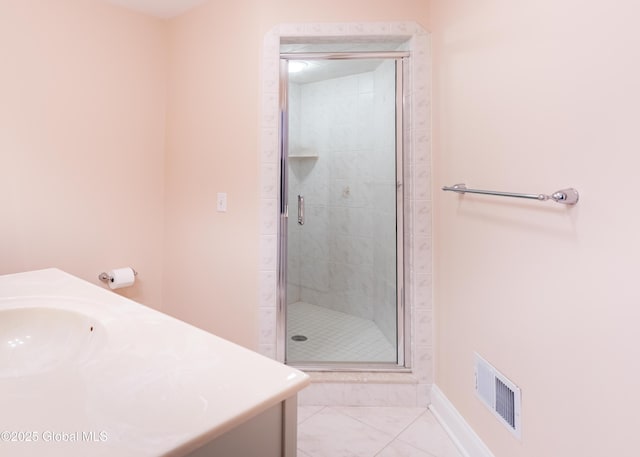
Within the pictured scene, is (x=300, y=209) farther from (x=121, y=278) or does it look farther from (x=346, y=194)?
(x=121, y=278)

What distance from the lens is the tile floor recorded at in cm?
164

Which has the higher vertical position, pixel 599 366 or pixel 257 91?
pixel 257 91

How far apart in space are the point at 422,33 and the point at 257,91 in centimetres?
96

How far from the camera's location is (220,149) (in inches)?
87.3

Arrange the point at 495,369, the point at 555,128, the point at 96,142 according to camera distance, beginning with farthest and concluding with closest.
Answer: the point at 96,142
the point at 495,369
the point at 555,128

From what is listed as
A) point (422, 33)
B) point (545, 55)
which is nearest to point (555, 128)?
point (545, 55)

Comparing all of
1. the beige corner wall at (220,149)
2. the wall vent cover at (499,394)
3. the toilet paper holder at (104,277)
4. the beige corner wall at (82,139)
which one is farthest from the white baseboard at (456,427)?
the toilet paper holder at (104,277)

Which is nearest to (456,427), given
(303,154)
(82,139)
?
(303,154)

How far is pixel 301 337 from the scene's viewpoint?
2447 millimetres

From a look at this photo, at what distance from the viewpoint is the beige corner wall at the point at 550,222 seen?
0.89 meters

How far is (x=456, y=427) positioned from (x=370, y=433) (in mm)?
398

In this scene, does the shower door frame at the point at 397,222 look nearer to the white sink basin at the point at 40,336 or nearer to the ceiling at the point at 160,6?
the ceiling at the point at 160,6

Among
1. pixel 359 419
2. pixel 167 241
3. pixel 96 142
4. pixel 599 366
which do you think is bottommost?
pixel 359 419

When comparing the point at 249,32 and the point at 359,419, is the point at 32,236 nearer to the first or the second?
the point at 249,32
